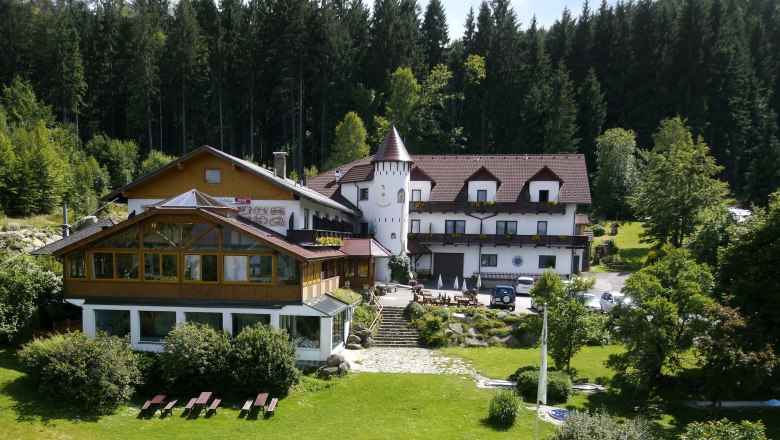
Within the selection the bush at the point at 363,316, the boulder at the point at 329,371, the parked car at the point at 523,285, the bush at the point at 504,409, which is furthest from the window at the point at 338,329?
the parked car at the point at 523,285

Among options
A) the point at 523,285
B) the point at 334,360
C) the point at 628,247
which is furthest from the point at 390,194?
the point at 628,247

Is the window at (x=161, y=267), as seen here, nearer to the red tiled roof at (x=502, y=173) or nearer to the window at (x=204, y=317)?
the window at (x=204, y=317)

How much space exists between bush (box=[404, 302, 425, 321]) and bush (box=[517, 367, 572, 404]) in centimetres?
874

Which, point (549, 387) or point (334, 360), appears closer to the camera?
point (549, 387)

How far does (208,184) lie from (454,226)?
2122 cm

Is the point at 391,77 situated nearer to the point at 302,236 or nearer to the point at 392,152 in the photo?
the point at 392,152

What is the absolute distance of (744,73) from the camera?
65.9m

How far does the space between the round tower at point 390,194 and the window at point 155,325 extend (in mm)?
17330

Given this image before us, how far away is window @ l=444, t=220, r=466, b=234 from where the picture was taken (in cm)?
4050

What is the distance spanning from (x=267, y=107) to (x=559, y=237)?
37.8 m

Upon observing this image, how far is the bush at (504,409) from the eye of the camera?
16578 mm

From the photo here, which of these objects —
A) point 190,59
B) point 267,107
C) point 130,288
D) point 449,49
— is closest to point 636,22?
point 449,49

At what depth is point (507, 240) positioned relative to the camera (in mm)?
38938

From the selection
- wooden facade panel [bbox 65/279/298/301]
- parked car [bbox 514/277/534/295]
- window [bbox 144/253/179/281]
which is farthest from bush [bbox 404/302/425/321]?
window [bbox 144/253/179/281]
